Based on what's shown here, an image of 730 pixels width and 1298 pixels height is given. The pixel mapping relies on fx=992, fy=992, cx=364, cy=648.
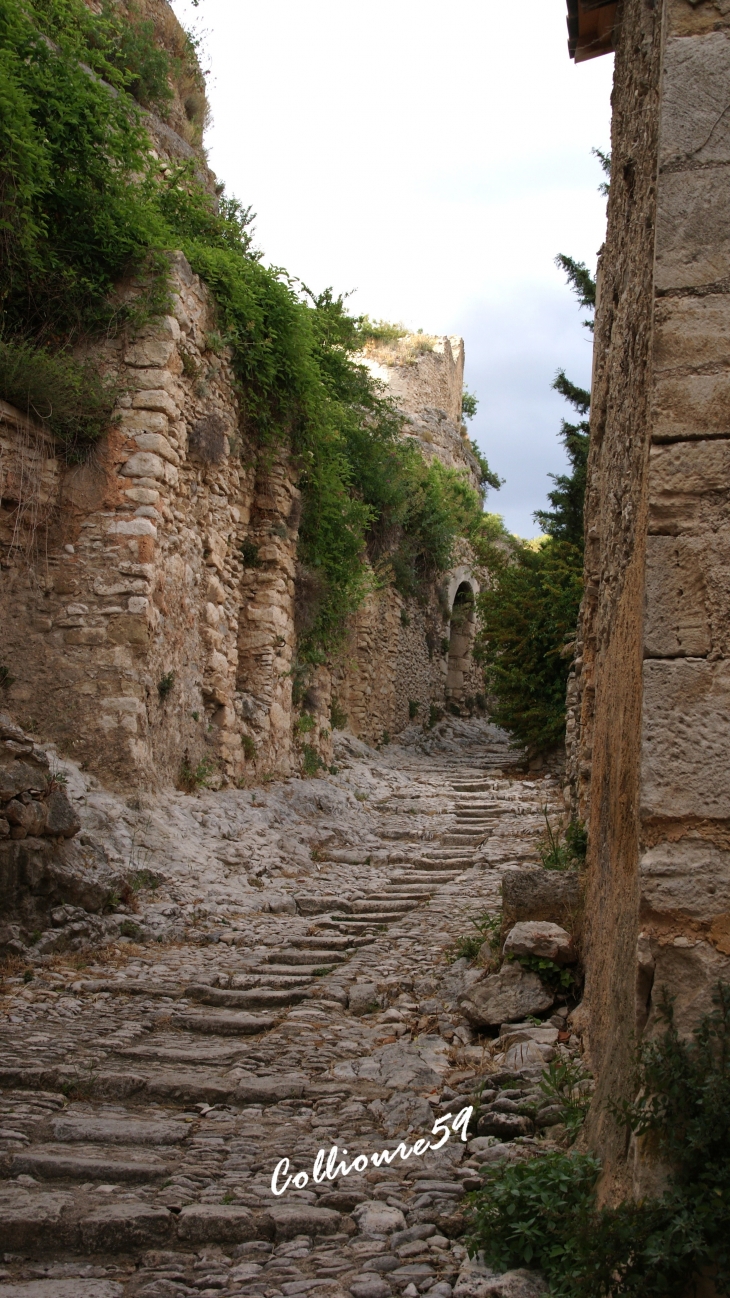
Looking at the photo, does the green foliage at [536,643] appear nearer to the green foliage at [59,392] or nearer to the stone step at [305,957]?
the green foliage at [59,392]

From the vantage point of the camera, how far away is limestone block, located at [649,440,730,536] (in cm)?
227

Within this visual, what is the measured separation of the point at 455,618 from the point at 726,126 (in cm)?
1817

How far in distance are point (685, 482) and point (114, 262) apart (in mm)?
5974

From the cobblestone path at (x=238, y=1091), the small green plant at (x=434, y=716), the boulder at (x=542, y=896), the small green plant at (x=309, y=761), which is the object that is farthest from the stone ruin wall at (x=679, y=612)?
the small green plant at (x=434, y=716)

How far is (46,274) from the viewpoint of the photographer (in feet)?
22.5

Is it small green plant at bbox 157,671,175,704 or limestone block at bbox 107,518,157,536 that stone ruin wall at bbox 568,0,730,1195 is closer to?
limestone block at bbox 107,518,157,536

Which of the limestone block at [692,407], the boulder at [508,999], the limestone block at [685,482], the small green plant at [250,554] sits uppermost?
the small green plant at [250,554]

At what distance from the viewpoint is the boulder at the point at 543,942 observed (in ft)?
14.0

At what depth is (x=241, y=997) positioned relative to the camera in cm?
484

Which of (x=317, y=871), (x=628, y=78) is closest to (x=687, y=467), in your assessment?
(x=628, y=78)

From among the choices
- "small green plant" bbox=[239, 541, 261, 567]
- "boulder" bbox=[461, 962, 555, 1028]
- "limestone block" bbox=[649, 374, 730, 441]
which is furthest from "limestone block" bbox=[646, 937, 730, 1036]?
"small green plant" bbox=[239, 541, 261, 567]

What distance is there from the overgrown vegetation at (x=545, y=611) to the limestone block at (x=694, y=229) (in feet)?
32.0

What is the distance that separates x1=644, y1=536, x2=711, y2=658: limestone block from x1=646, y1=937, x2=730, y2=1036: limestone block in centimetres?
64

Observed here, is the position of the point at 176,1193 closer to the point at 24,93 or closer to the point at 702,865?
the point at 702,865
